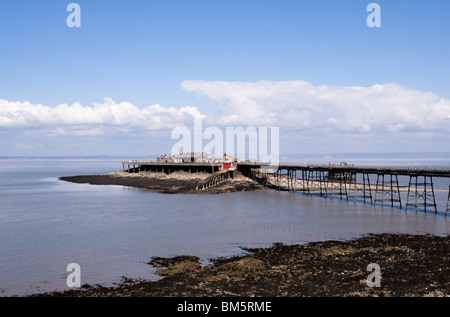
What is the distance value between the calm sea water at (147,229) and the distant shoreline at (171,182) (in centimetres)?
1386

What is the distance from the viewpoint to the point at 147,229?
4466 centimetres

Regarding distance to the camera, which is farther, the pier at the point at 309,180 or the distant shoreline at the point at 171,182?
the distant shoreline at the point at 171,182

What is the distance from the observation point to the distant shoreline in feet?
287

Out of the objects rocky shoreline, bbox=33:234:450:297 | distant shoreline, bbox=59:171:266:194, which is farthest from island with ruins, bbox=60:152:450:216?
rocky shoreline, bbox=33:234:450:297

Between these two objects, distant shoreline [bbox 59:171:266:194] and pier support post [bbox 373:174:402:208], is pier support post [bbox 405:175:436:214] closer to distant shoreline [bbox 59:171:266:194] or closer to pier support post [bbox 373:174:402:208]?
pier support post [bbox 373:174:402:208]

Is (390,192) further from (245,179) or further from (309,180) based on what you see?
(245,179)

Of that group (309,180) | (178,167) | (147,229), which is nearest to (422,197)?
(147,229)

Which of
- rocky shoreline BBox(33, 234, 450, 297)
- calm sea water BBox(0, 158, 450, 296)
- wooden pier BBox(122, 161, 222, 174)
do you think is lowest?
calm sea water BBox(0, 158, 450, 296)

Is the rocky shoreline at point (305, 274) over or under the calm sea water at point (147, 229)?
over

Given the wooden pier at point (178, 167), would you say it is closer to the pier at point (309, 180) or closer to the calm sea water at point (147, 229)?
the pier at point (309, 180)

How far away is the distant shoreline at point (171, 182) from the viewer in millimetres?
87500

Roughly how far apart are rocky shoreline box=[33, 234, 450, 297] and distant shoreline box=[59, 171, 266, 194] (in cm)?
5233

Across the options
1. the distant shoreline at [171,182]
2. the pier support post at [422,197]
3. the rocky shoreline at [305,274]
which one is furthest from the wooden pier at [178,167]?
the rocky shoreline at [305,274]

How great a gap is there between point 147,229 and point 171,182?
5875cm
